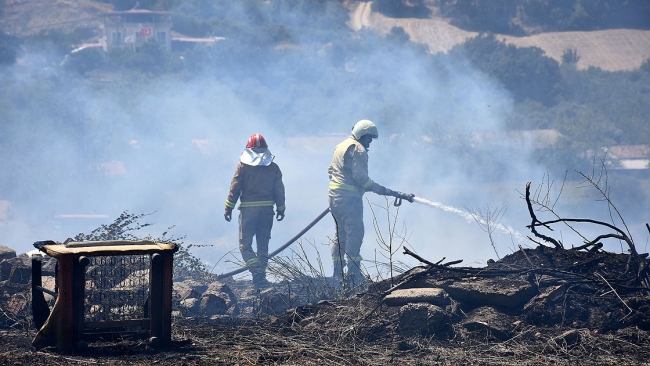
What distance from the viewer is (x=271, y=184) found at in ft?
32.9

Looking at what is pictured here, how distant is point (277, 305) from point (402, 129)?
2280 centimetres

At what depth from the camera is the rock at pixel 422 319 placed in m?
5.46

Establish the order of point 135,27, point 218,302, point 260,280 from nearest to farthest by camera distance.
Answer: point 218,302
point 260,280
point 135,27

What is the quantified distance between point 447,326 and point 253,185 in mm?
4885

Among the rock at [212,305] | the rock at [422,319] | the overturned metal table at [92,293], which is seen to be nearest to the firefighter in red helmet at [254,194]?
the rock at [212,305]

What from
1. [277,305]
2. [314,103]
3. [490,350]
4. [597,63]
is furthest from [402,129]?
[490,350]

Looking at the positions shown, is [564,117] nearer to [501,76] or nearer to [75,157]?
[501,76]

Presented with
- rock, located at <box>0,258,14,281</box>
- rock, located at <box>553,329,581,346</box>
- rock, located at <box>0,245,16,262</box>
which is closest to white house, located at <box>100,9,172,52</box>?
rock, located at <box>0,245,16,262</box>

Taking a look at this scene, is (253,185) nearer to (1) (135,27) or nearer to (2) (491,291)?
(2) (491,291)

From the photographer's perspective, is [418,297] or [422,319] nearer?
[422,319]

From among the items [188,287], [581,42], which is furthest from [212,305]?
[581,42]

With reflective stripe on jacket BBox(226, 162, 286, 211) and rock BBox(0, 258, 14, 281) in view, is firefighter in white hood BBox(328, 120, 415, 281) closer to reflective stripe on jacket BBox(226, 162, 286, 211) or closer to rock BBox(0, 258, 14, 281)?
reflective stripe on jacket BBox(226, 162, 286, 211)

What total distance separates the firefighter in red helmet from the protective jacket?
830 millimetres

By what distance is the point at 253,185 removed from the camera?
9.91m
